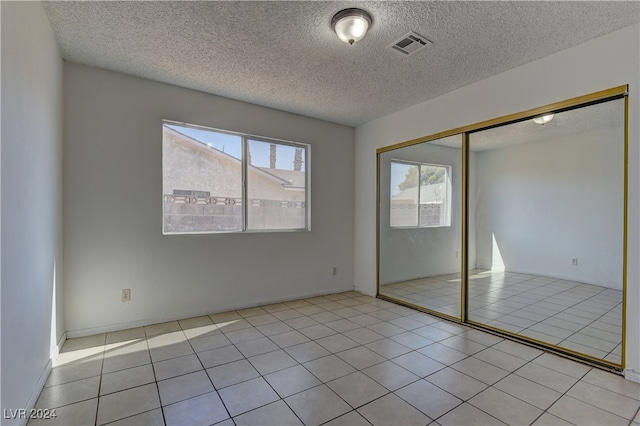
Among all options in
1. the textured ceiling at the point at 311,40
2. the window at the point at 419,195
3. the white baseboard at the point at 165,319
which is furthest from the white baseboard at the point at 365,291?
the textured ceiling at the point at 311,40

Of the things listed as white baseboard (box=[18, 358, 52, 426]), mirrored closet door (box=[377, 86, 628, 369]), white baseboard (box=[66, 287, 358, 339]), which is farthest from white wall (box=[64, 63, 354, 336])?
mirrored closet door (box=[377, 86, 628, 369])

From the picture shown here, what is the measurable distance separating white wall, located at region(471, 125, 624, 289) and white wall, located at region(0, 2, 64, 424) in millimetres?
3997

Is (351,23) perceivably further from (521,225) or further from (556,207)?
(521,225)

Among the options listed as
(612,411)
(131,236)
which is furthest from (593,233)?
(131,236)

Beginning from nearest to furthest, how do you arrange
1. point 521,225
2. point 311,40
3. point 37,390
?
point 37,390 < point 311,40 < point 521,225

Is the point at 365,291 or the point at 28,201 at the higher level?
the point at 28,201

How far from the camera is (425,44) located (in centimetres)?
251

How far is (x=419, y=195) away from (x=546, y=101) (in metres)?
1.98

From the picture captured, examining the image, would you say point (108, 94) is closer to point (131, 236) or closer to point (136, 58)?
point (136, 58)

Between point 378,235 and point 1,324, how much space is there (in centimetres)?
390

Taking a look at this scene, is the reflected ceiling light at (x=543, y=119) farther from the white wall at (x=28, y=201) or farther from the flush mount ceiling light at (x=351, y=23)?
the white wall at (x=28, y=201)

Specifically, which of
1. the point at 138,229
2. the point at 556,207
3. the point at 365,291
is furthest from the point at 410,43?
the point at 365,291

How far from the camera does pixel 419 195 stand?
4.43 meters

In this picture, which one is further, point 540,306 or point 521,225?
point 521,225
